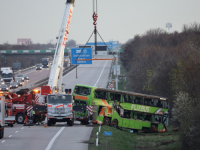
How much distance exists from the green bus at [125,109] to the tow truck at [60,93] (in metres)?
1.97

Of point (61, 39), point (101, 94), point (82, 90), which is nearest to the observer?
point (101, 94)

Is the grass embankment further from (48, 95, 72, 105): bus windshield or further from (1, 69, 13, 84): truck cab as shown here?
(1, 69, 13, 84): truck cab

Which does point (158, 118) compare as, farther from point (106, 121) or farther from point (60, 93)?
point (60, 93)

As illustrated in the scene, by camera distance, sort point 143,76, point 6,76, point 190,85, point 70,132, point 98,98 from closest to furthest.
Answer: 1. point 70,132
2. point 98,98
3. point 190,85
4. point 143,76
5. point 6,76

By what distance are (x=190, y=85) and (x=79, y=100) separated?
1088 cm

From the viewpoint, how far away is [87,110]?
1320 inches

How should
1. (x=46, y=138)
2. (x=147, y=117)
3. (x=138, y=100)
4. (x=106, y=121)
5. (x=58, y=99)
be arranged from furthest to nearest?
(x=147, y=117) → (x=138, y=100) → (x=106, y=121) → (x=58, y=99) → (x=46, y=138)

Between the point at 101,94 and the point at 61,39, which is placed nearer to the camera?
the point at 101,94

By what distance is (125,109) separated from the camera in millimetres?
34188

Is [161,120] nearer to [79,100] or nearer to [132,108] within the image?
[132,108]

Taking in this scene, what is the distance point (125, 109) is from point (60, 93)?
599 centimetres

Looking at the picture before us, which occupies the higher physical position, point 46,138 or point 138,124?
point 46,138

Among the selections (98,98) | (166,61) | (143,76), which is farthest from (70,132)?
(143,76)

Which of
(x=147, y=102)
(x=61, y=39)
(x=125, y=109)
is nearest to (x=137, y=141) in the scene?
(x=125, y=109)
